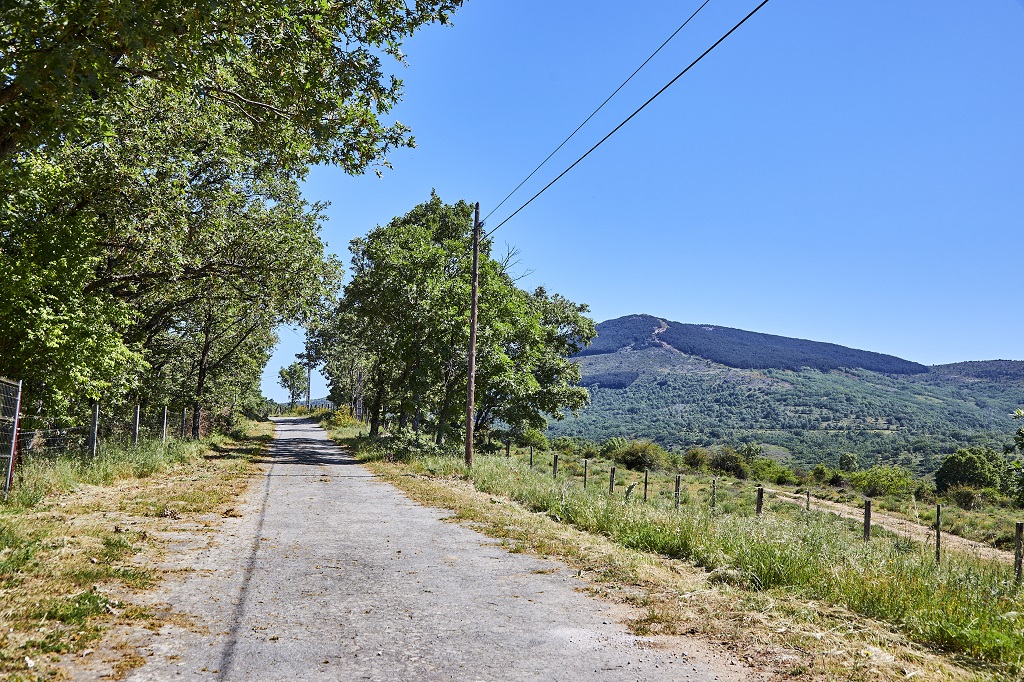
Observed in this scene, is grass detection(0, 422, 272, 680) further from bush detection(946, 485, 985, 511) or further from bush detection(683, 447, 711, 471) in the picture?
bush detection(683, 447, 711, 471)

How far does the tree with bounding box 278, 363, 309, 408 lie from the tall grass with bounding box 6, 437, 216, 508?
361 ft

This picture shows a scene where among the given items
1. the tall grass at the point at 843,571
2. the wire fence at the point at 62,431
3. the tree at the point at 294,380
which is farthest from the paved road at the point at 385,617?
the tree at the point at 294,380

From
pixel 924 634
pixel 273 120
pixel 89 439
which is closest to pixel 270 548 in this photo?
pixel 273 120

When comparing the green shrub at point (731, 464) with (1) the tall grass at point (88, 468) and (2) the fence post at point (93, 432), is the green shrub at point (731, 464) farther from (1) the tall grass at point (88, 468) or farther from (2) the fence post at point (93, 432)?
(2) the fence post at point (93, 432)

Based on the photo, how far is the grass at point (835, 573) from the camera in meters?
5.67

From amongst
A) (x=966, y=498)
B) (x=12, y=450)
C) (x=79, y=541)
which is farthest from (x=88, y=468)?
(x=966, y=498)

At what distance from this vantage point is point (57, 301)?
12.8 meters

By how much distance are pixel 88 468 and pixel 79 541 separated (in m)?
7.68

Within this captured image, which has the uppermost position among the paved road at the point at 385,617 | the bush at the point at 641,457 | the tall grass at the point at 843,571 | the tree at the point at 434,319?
the tree at the point at 434,319

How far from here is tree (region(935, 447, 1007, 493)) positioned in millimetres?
63031

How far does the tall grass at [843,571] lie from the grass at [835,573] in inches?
0.5

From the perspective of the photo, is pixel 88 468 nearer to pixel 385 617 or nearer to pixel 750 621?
pixel 385 617

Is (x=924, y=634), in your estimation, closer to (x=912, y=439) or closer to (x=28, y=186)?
(x=28, y=186)

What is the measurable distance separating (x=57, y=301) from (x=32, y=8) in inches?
305
